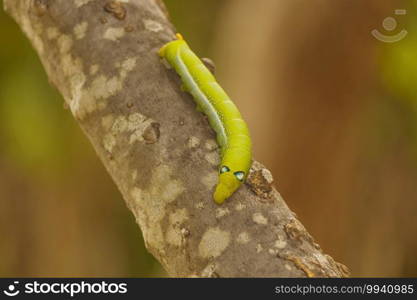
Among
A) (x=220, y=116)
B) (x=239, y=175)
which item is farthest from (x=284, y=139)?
(x=239, y=175)

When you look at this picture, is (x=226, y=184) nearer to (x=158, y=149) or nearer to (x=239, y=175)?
(x=239, y=175)

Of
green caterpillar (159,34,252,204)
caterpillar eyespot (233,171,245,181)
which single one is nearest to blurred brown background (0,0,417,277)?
green caterpillar (159,34,252,204)

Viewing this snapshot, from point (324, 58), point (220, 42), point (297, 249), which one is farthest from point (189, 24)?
point (297, 249)

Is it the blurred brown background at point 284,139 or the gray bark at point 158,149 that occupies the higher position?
the gray bark at point 158,149

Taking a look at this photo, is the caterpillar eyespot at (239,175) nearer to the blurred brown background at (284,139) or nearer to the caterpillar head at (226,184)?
the caterpillar head at (226,184)

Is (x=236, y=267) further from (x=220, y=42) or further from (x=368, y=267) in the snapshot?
(x=368, y=267)

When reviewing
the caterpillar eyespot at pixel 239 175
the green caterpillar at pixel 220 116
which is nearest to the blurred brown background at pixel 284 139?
the green caterpillar at pixel 220 116

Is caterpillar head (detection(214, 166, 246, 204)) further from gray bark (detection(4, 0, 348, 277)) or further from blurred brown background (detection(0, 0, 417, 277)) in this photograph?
blurred brown background (detection(0, 0, 417, 277))
